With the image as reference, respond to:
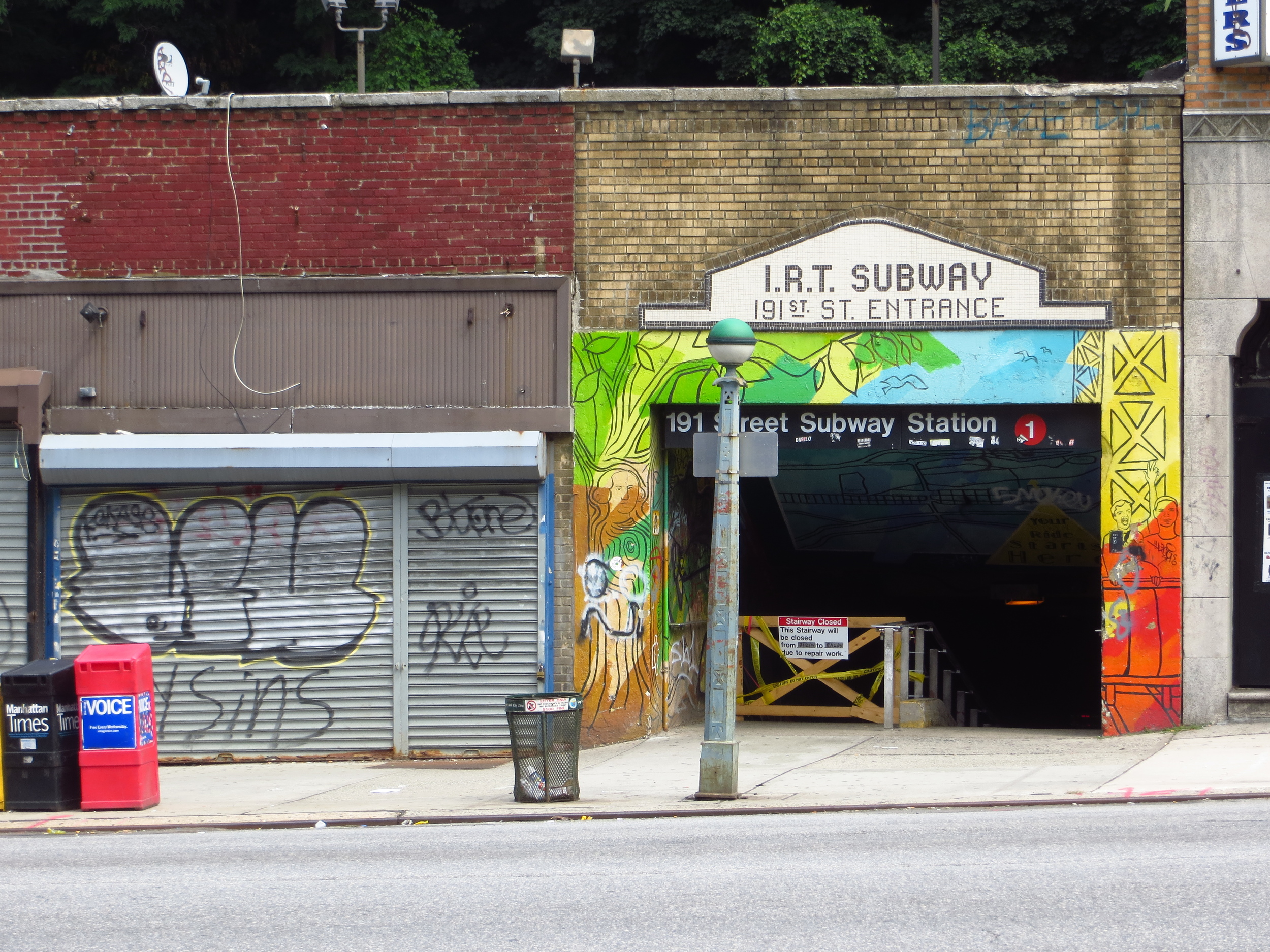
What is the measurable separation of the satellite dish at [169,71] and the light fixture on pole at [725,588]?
24.7 ft

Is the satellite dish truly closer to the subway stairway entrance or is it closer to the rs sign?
the subway stairway entrance

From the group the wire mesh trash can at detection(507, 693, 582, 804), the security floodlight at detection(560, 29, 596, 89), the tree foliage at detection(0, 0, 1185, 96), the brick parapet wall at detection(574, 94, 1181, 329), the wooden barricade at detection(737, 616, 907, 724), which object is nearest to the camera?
the wire mesh trash can at detection(507, 693, 582, 804)

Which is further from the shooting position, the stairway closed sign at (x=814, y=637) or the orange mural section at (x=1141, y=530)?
the stairway closed sign at (x=814, y=637)

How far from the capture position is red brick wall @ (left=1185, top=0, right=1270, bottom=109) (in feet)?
43.9

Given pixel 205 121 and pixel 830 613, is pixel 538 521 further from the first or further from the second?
pixel 830 613

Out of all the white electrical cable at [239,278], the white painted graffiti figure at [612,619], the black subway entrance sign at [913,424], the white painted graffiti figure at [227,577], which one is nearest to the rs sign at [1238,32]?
the black subway entrance sign at [913,424]

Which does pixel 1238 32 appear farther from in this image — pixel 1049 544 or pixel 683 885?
pixel 683 885

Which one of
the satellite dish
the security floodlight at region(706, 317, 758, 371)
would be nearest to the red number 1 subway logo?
the security floodlight at region(706, 317, 758, 371)

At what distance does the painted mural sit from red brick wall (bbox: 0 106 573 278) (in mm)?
1523

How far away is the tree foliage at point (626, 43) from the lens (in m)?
28.6

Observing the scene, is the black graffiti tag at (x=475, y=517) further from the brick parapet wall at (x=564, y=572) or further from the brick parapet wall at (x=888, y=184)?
the brick parapet wall at (x=888, y=184)

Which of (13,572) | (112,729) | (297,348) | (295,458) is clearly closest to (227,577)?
(295,458)

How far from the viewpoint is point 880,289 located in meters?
13.7

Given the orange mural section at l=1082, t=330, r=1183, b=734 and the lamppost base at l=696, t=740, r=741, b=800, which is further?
the orange mural section at l=1082, t=330, r=1183, b=734
